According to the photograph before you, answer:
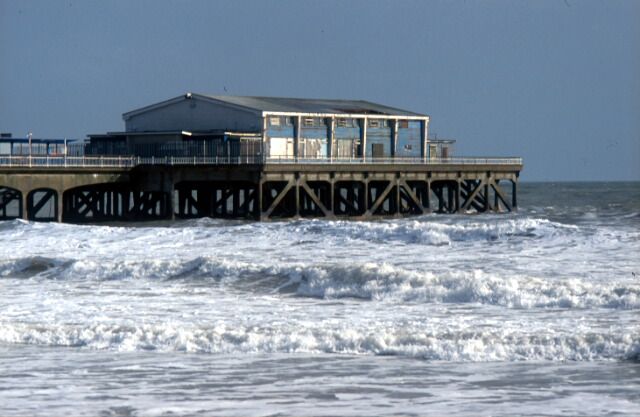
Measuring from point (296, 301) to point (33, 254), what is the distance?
39.6 feet

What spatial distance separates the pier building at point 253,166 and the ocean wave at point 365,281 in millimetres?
18202

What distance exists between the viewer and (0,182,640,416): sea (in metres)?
14.7

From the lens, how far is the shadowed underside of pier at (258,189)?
164 ft

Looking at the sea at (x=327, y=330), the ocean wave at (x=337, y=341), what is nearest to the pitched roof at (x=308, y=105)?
the sea at (x=327, y=330)

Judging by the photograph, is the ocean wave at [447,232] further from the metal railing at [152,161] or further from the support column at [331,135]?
the support column at [331,135]

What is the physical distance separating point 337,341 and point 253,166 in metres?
31.8

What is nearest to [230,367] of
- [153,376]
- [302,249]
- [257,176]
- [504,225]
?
[153,376]

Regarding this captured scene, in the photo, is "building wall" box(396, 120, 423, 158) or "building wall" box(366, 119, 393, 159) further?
"building wall" box(396, 120, 423, 158)

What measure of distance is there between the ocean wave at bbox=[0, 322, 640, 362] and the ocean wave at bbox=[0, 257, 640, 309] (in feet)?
13.7

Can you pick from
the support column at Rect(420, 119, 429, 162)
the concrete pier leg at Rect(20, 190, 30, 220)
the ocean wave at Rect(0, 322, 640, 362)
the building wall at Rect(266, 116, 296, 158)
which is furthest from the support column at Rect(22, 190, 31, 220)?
the ocean wave at Rect(0, 322, 640, 362)

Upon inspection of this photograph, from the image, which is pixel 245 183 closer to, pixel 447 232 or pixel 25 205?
pixel 25 205

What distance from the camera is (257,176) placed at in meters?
50.1

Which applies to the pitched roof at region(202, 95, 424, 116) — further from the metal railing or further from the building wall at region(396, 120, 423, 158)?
the metal railing

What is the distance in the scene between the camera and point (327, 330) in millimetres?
19188
